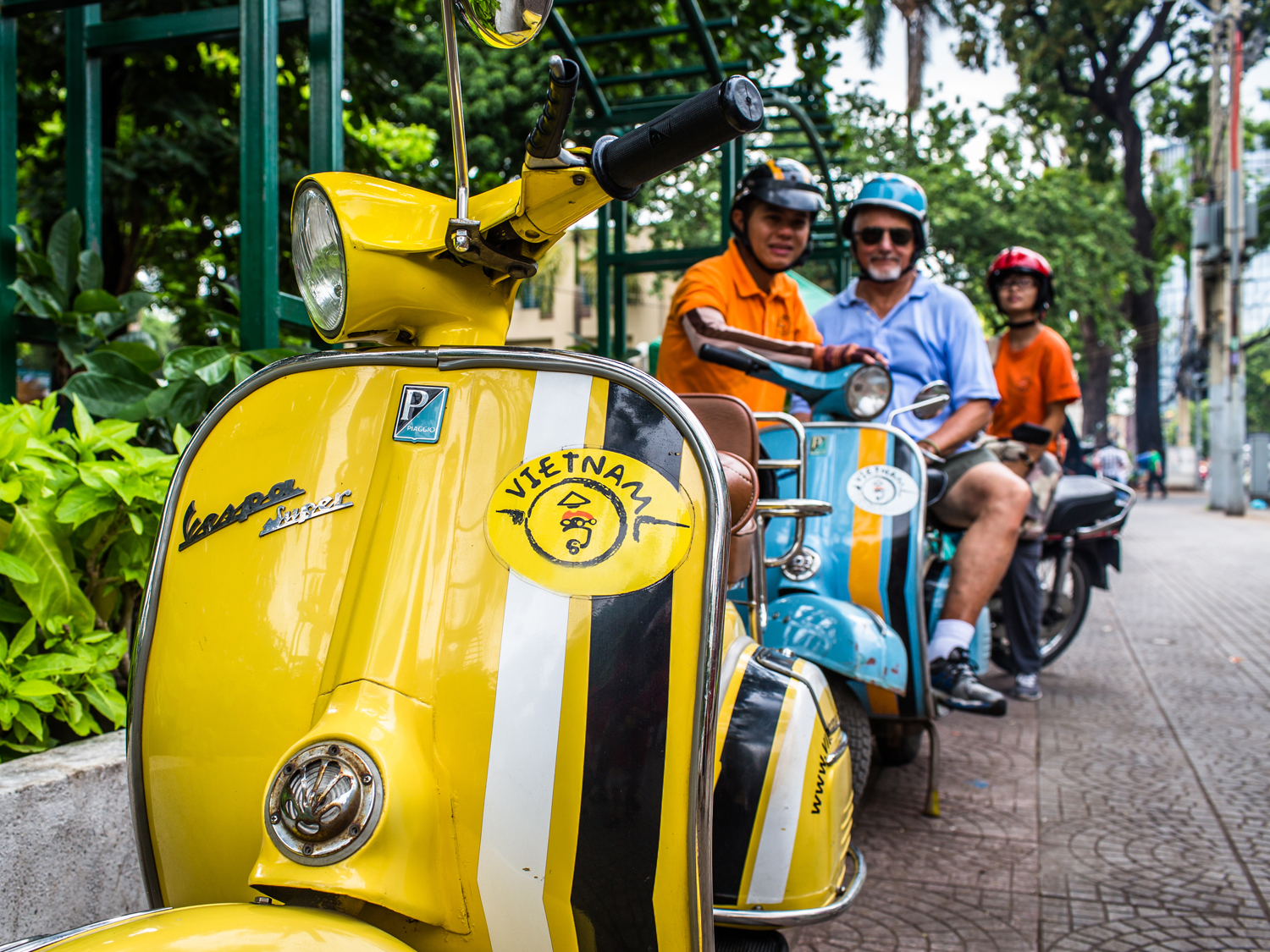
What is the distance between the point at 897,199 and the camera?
3.34 m

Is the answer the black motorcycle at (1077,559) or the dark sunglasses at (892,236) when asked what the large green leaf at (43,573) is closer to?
the dark sunglasses at (892,236)

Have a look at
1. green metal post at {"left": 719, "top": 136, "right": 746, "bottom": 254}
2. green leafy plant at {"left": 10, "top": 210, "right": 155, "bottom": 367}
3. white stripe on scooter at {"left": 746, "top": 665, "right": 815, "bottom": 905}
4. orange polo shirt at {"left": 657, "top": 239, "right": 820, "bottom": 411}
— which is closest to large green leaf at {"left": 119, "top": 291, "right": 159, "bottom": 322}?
green leafy plant at {"left": 10, "top": 210, "right": 155, "bottom": 367}

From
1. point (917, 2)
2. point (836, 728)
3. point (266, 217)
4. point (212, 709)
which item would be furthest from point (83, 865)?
point (917, 2)

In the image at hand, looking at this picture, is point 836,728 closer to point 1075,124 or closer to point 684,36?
point 684,36

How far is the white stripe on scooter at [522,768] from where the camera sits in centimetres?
122

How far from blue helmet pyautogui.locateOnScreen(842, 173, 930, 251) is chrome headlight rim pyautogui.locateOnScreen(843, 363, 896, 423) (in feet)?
2.91

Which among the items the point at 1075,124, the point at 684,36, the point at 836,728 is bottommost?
the point at 836,728

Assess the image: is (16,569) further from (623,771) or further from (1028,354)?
(1028,354)

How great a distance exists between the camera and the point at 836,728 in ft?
5.96

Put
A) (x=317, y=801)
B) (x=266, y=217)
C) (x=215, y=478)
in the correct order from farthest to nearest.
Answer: (x=266, y=217), (x=215, y=478), (x=317, y=801)

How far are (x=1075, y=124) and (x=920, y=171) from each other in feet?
30.4

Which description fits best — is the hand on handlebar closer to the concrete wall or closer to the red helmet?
the concrete wall

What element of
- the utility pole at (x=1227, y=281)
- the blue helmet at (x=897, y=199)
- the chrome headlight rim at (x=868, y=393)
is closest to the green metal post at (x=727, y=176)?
the blue helmet at (x=897, y=199)

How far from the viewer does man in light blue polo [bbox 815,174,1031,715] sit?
10.3ft
